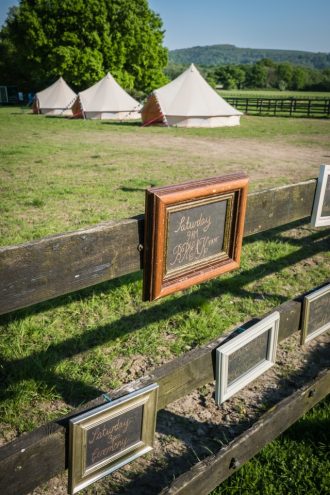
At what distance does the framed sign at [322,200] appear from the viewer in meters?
2.64

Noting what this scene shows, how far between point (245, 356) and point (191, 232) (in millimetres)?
638

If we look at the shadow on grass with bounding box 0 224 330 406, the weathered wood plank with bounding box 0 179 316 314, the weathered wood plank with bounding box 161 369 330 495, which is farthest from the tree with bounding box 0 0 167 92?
the weathered wood plank with bounding box 161 369 330 495

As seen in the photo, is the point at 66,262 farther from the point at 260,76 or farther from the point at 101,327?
the point at 260,76

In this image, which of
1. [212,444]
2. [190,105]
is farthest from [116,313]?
[190,105]

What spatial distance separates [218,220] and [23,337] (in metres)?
2.10

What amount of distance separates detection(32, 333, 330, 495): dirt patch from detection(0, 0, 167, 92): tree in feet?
120

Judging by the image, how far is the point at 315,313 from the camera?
211cm

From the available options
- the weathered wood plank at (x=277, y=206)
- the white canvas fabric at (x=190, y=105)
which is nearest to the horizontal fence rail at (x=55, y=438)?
the weathered wood plank at (x=277, y=206)

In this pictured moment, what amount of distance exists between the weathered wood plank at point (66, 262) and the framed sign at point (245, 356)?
56cm

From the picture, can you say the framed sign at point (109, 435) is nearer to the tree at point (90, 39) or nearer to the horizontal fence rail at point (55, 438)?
the horizontal fence rail at point (55, 438)

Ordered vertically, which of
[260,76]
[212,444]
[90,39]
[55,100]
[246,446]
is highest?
[260,76]

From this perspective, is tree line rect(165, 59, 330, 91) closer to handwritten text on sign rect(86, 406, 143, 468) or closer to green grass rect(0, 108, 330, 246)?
green grass rect(0, 108, 330, 246)

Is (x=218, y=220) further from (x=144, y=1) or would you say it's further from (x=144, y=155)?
(x=144, y=1)

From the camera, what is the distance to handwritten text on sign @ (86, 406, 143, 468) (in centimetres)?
133
